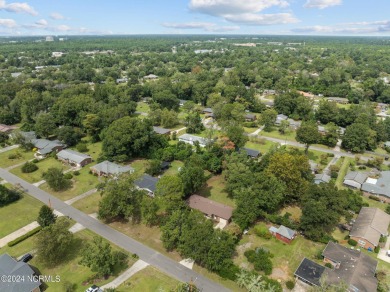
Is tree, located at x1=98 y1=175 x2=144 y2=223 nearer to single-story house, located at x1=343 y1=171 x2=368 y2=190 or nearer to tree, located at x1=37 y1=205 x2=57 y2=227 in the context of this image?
tree, located at x1=37 y1=205 x2=57 y2=227

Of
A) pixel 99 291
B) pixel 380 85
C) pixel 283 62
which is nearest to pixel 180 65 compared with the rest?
A: pixel 283 62

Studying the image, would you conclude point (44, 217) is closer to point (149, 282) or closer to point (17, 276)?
point (17, 276)

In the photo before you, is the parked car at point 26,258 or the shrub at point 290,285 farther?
the parked car at point 26,258

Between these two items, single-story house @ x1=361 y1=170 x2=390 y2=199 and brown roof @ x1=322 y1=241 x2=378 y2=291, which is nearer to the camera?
brown roof @ x1=322 y1=241 x2=378 y2=291

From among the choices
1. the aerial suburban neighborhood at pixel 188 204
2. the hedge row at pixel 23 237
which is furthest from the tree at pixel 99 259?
the hedge row at pixel 23 237

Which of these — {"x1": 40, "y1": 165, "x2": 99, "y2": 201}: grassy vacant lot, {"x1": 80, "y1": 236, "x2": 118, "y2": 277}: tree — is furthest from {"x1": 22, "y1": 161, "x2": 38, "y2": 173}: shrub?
{"x1": 80, "y1": 236, "x2": 118, "y2": 277}: tree

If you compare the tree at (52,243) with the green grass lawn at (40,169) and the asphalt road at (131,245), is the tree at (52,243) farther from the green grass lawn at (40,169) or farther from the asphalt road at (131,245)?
the green grass lawn at (40,169)
